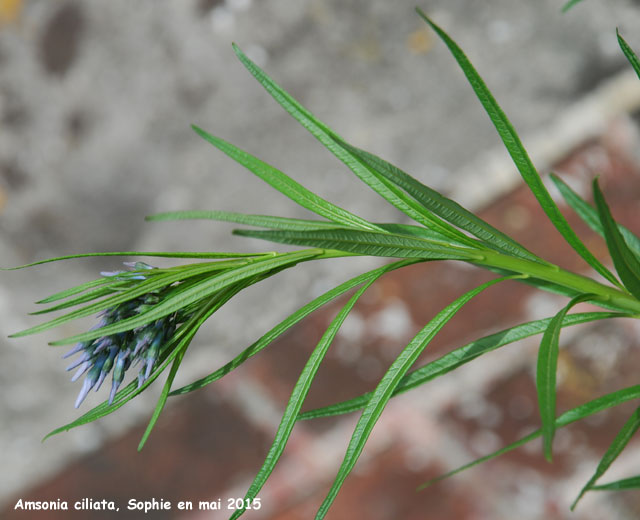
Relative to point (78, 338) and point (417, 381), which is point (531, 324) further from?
point (78, 338)

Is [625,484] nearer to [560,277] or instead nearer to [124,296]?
[560,277]

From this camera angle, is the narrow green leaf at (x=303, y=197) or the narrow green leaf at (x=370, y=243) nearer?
the narrow green leaf at (x=370, y=243)

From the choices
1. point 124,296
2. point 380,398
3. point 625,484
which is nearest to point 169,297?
point 124,296

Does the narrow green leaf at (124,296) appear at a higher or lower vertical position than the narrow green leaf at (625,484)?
higher

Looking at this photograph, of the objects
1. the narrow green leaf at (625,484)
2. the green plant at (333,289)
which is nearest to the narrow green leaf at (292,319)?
the green plant at (333,289)

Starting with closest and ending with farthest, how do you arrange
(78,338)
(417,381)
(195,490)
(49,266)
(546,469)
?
(78,338), (417,381), (546,469), (195,490), (49,266)

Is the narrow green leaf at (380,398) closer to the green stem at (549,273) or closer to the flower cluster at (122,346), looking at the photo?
the green stem at (549,273)

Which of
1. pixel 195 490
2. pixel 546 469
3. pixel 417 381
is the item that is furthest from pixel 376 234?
pixel 195 490

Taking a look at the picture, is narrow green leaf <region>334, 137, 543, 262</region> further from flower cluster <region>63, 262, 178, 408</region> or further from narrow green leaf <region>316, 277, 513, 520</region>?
flower cluster <region>63, 262, 178, 408</region>
